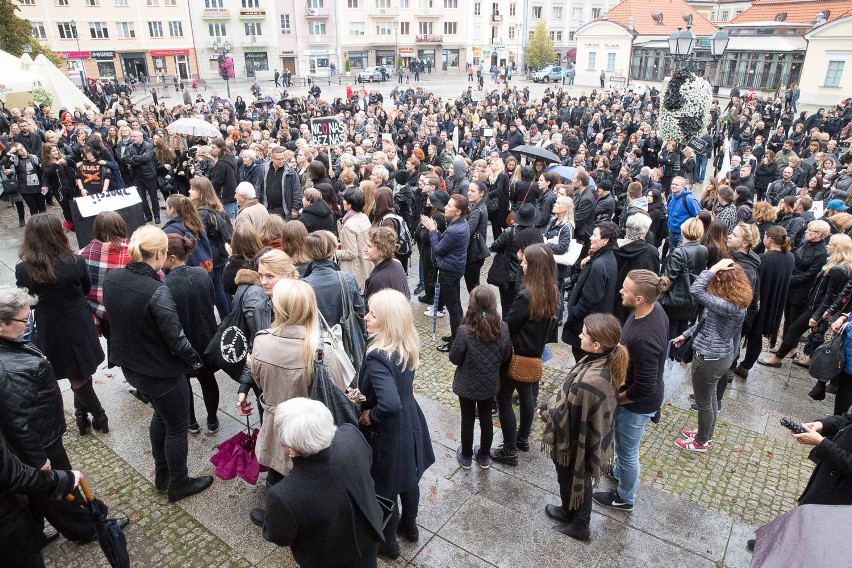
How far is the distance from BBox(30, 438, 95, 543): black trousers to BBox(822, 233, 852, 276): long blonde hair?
6.94 metres

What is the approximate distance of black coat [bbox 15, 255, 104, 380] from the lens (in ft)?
14.1

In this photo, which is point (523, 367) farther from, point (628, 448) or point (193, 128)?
point (193, 128)

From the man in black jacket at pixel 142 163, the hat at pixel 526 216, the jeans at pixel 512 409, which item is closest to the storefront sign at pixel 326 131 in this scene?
the man in black jacket at pixel 142 163

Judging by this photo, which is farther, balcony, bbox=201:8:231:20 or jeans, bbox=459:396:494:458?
balcony, bbox=201:8:231:20

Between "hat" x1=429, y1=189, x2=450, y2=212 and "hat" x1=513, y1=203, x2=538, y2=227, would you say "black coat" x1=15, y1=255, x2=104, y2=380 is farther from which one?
"hat" x1=513, y1=203, x2=538, y2=227

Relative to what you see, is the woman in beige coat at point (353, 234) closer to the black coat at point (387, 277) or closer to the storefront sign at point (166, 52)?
the black coat at point (387, 277)

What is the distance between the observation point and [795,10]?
3481cm

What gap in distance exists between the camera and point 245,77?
189 feet

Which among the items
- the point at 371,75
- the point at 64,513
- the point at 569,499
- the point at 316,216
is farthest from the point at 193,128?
the point at 371,75

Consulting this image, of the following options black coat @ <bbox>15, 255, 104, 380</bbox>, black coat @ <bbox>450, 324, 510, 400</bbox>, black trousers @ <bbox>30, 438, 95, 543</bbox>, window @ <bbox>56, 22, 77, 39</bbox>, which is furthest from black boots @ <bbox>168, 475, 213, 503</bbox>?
window @ <bbox>56, 22, 77, 39</bbox>

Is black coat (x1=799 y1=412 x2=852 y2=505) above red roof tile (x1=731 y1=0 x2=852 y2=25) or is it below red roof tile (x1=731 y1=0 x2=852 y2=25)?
below

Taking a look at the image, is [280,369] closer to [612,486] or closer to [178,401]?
[178,401]

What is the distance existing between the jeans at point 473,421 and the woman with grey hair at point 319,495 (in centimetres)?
170

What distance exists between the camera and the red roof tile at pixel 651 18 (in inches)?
1703
